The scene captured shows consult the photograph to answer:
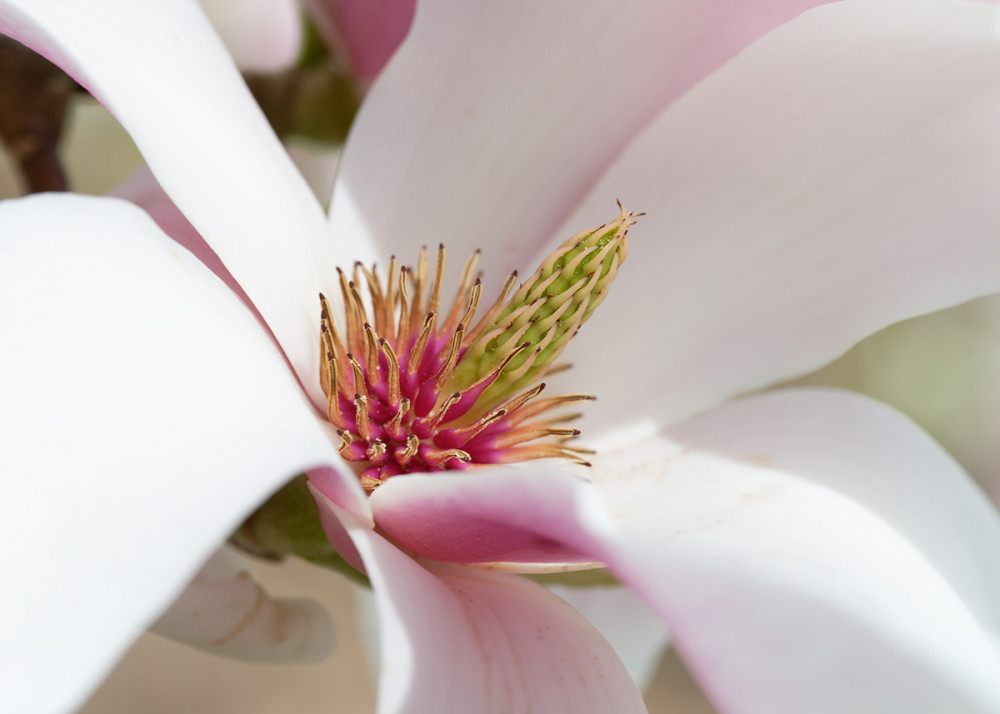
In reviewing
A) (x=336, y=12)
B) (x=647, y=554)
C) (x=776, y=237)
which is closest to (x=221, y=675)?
(x=336, y=12)

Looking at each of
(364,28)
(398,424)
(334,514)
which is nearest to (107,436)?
(334,514)

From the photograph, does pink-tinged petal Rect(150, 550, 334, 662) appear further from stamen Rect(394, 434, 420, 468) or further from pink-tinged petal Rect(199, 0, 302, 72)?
pink-tinged petal Rect(199, 0, 302, 72)

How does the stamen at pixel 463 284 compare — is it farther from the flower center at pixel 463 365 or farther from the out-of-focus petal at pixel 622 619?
the out-of-focus petal at pixel 622 619

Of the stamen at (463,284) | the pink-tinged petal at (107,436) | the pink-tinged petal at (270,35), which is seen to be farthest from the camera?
the pink-tinged petal at (270,35)

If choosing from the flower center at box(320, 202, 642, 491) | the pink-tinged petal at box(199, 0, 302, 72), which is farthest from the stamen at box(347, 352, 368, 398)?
the pink-tinged petal at box(199, 0, 302, 72)

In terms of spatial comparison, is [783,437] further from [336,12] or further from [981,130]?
[336,12]

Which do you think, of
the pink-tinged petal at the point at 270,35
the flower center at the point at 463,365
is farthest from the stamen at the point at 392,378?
the pink-tinged petal at the point at 270,35
